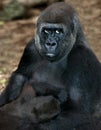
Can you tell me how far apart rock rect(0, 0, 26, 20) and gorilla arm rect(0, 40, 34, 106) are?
16.0ft

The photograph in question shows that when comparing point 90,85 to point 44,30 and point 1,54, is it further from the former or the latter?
point 1,54

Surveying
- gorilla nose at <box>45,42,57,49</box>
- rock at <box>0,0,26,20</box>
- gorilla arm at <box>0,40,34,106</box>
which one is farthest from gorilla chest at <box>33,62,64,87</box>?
rock at <box>0,0,26,20</box>

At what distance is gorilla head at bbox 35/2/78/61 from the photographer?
5.76 meters

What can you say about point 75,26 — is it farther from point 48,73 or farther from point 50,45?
point 48,73

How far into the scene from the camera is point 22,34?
10289 mm

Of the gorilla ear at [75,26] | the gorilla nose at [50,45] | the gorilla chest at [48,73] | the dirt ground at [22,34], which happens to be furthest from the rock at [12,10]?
the gorilla nose at [50,45]

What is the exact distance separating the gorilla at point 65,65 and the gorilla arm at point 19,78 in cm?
1

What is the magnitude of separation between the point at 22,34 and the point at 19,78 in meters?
4.21

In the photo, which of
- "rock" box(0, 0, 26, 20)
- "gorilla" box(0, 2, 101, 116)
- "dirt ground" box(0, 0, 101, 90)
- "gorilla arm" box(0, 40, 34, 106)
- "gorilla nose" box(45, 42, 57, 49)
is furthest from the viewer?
"rock" box(0, 0, 26, 20)

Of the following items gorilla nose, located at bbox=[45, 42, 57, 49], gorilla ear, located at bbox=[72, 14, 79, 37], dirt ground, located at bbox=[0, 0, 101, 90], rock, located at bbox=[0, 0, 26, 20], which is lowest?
dirt ground, located at bbox=[0, 0, 101, 90]

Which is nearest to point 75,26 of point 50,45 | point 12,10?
point 50,45

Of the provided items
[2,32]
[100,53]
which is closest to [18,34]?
[2,32]

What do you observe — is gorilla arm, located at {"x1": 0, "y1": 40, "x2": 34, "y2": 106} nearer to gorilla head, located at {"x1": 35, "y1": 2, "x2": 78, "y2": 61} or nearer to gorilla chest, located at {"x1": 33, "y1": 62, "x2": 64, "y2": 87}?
gorilla chest, located at {"x1": 33, "y1": 62, "x2": 64, "y2": 87}

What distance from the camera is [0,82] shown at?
8.24 meters
